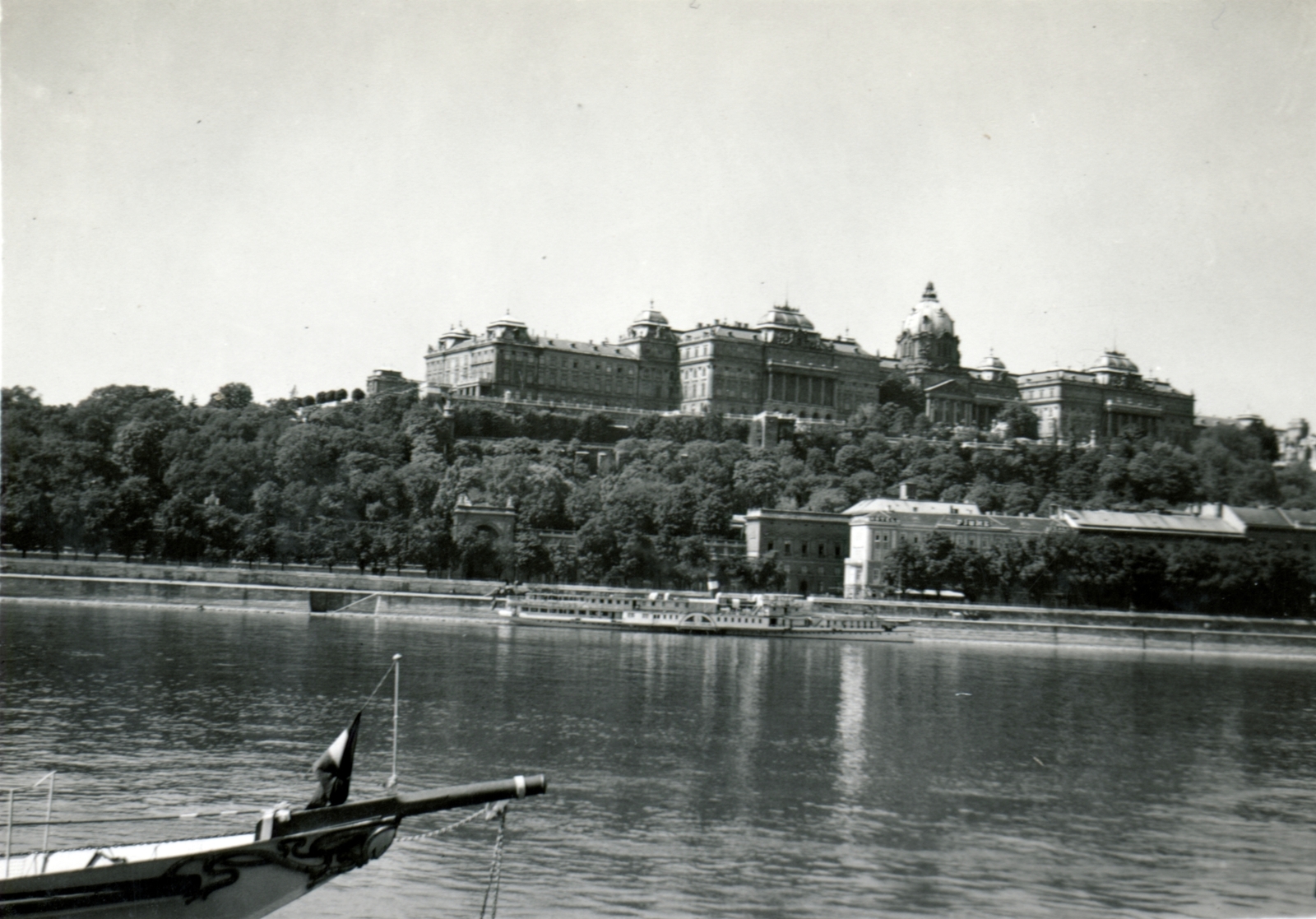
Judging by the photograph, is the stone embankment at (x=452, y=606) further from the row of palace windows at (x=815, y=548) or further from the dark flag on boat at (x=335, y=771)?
the dark flag on boat at (x=335, y=771)

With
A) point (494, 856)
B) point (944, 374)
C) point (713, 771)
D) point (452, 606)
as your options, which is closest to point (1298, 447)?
point (944, 374)

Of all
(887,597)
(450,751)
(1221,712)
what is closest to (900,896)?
(450,751)

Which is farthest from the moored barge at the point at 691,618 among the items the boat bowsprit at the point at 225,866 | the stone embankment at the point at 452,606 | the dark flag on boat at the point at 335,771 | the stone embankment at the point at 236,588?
the boat bowsprit at the point at 225,866

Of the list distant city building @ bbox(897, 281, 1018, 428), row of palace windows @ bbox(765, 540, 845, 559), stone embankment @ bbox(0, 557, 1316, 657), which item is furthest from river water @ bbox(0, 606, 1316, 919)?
distant city building @ bbox(897, 281, 1018, 428)

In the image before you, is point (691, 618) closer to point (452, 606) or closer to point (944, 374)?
point (452, 606)

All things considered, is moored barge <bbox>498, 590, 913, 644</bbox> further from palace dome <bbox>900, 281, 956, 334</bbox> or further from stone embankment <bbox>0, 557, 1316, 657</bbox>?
palace dome <bbox>900, 281, 956, 334</bbox>

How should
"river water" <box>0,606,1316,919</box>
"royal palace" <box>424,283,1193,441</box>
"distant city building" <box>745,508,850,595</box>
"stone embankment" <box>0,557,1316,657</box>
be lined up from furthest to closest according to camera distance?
1. "royal palace" <box>424,283,1193,441</box>
2. "distant city building" <box>745,508,850,595</box>
3. "stone embankment" <box>0,557,1316,657</box>
4. "river water" <box>0,606,1316,919</box>
